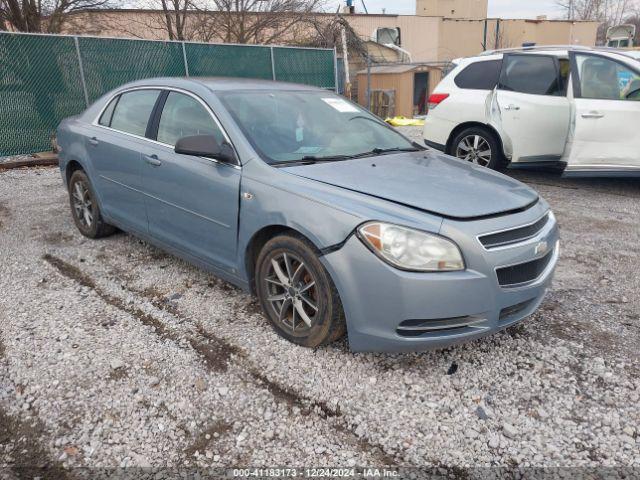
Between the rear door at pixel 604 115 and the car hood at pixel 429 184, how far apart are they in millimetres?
3666

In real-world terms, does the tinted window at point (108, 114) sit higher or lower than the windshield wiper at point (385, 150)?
higher

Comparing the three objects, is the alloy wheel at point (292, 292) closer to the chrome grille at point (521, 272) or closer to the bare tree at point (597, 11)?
the chrome grille at point (521, 272)

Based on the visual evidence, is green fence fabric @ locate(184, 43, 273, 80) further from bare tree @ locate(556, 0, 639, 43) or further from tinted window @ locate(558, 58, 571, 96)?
bare tree @ locate(556, 0, 639, 43)

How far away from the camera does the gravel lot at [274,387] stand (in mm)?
2262

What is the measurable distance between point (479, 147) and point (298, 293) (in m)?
5.22

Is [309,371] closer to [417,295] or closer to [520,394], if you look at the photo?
[417,295]

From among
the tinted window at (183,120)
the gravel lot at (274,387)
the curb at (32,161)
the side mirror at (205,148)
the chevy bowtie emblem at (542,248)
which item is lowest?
the gravel lot at (274,387)

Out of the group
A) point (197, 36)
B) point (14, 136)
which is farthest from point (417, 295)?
point (197, 36)

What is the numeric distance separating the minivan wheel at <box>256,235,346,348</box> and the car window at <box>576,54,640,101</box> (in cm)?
527

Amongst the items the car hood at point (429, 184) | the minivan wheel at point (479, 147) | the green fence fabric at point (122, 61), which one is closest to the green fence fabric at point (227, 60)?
the green fence fabric at point (122, 61)

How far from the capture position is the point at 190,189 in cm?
347

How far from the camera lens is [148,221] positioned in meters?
4.00

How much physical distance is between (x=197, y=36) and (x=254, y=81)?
15.5 metres

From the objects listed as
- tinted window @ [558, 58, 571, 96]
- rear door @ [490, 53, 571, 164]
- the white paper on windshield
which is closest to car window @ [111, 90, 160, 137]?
the white paper on windshield
